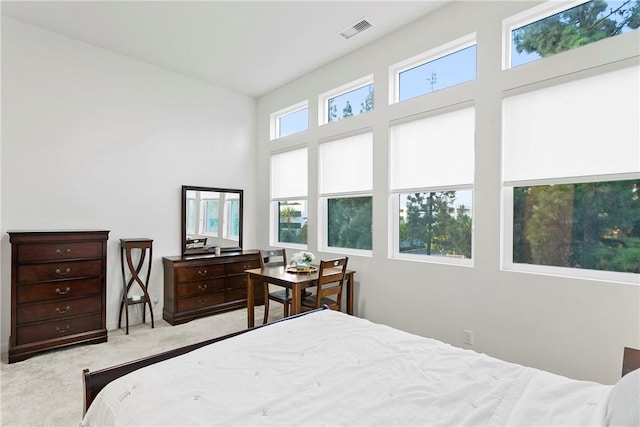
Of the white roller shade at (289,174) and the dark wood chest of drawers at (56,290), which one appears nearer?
the dark wood chest of drawers at (56,290)

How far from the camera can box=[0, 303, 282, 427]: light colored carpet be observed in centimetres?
215

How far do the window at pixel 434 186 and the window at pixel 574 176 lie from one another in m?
0.36

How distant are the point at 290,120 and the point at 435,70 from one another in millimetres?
2389

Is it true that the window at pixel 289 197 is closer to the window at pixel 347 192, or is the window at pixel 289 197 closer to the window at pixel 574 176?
the window at pixel 347 192

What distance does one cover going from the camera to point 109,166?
382 cm

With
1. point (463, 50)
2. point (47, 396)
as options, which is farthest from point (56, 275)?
point (463, 50)

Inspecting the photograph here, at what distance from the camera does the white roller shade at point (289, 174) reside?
15.5 feet

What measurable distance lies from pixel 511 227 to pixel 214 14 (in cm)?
342

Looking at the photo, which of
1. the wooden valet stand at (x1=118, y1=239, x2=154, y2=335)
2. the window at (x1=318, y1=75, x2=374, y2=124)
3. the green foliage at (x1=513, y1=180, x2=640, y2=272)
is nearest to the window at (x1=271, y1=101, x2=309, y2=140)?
the window at (x1=318, y1=75, x2=374, y2=124)

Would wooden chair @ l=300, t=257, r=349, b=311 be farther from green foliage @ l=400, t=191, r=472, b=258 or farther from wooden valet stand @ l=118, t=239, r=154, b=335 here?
wooden valet stand @ l=118, t=239, r=154, b=335

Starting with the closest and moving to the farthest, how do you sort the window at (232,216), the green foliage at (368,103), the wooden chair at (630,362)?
the wooden chair at (630,362) < the green foliage at (368,103) < the window at (232,216)

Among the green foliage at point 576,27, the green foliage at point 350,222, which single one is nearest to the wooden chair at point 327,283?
the green foliage at point 350,222

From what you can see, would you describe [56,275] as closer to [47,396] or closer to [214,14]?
[47,396]

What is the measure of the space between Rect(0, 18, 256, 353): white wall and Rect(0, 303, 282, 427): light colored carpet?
519 millimetres
